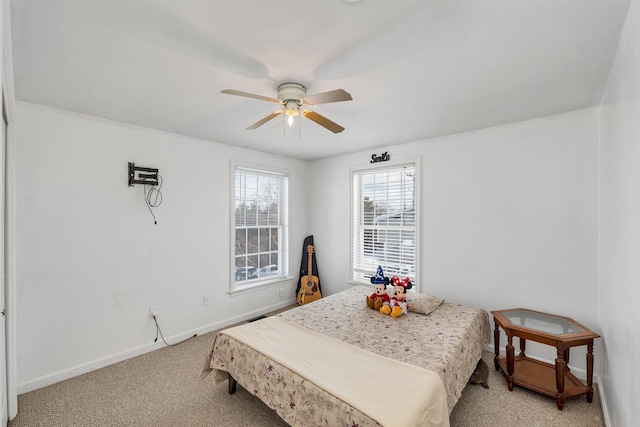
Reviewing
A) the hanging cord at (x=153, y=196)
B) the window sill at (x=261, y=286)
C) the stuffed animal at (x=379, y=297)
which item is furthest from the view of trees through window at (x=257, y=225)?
the stuffed animal at (x=379, y=297)

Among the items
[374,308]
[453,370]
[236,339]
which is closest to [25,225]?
[236,339]

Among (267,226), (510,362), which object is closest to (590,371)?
(510,362)

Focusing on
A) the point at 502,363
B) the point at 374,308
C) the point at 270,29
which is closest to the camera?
the point at 270,29

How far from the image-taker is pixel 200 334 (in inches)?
138

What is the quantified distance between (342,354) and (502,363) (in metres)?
1.67

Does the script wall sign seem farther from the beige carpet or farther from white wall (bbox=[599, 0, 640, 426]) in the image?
the beige carpet

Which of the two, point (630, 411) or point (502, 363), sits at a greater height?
point (630, 411)

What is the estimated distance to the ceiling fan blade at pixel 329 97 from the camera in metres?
1.74

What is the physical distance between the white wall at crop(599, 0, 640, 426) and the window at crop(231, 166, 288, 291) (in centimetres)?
359

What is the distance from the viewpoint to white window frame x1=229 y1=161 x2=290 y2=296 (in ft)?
12.6

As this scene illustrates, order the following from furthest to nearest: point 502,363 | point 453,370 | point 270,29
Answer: point 502,363
point 453,370
point 270,29

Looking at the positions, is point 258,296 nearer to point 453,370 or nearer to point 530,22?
point 453,370

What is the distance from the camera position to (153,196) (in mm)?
3154

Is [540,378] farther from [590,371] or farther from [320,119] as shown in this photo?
[320,119]
